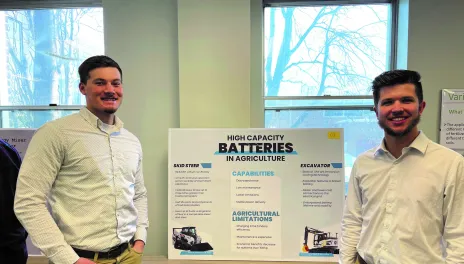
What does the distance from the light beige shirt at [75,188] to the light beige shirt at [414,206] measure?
1.26m

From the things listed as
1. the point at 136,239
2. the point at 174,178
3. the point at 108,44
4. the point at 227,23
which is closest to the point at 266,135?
the point at 174,178

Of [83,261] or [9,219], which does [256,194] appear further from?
[9,219]

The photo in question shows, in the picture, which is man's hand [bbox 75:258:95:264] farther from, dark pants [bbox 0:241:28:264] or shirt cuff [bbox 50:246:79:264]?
dark pants [bbox 0:241:28:264]

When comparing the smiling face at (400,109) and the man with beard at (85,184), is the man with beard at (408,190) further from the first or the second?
the man with beard at (85,184)

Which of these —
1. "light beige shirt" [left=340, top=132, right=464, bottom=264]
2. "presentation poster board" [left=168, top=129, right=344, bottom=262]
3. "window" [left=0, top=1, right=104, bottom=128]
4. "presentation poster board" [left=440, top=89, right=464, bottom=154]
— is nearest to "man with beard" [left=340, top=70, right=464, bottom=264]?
"light beige shirt" [left=340, top=132, right=464, bottom=264]

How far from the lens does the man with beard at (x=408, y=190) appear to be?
1.21m

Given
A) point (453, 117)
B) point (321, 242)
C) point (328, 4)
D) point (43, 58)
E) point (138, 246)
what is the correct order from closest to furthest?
point (138, 246), point (321, 242), point (453, 117), point (328, 4), point (43, 58)

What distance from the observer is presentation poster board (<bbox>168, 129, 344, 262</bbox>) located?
2264 mm

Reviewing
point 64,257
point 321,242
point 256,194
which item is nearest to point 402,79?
point 256,194

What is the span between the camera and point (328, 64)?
274cm

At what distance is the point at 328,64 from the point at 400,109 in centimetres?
159

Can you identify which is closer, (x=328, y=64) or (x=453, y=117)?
(x=453, y=117)

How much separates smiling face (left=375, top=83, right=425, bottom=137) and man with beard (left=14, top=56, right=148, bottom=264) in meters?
1.34

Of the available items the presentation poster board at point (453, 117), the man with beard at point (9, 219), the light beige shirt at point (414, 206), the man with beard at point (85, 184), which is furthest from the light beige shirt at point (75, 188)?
the presentation poster board at point (453, 117)
